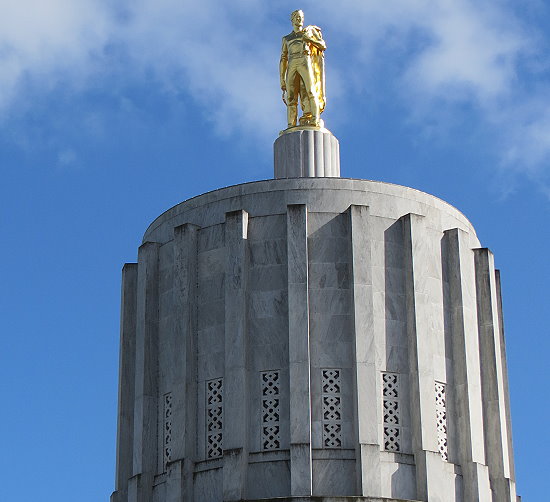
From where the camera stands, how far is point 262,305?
4097 cm

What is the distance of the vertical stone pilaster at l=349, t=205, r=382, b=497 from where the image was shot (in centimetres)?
3891

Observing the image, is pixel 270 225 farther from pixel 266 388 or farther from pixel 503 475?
pixel 503 475

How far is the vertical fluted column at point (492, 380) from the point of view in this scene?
41.7 m

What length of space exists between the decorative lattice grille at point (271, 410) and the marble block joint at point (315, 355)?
38 millimetres

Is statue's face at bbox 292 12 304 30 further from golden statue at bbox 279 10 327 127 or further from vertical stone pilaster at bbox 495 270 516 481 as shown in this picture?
vertical stone pilaster at bbox 495 270 516 481

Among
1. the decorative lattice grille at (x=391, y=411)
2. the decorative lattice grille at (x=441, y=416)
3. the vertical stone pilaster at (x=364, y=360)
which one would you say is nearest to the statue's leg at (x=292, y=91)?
the vertical stone pilaster at (x=364, y=360)

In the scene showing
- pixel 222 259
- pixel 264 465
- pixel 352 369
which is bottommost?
pixel 264 465

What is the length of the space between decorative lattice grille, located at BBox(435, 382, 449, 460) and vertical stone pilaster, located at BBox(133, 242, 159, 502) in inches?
311

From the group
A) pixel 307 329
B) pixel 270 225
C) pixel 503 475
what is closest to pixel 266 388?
pixel 307 329

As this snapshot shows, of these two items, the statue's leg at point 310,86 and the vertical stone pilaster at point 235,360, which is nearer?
the vertical stone pilaster at point 235,360

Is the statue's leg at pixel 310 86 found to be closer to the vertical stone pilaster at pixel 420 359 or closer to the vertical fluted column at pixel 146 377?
the vertical stone pilaster at pixel 420 359

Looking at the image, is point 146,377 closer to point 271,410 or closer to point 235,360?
point 235,360

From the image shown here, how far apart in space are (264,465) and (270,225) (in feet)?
22.2

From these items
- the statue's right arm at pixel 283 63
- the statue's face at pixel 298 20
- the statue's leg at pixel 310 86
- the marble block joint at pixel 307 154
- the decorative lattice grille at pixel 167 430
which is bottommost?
the decorative lattice grille at pixel 167 430
